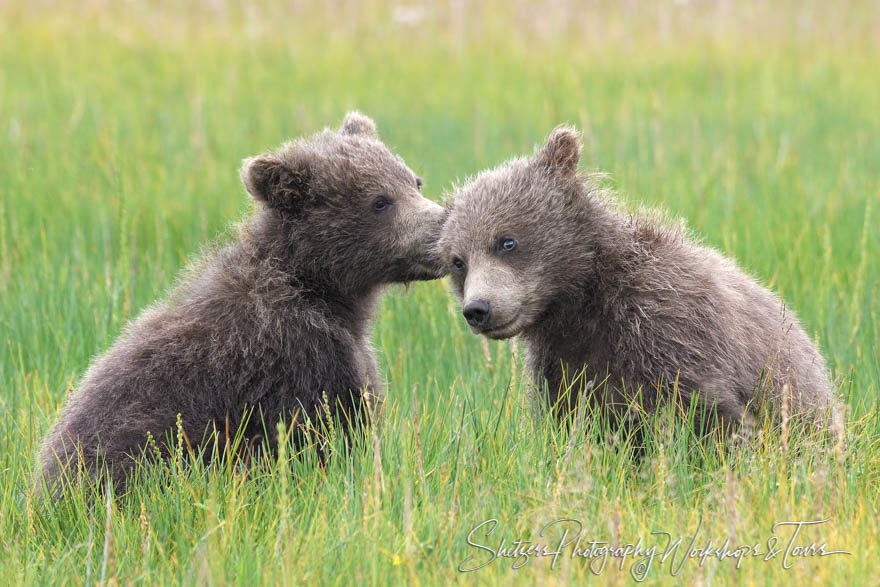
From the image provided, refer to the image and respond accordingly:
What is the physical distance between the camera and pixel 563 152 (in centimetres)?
529

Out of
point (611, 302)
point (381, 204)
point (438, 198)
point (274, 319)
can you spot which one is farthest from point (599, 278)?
point (438, 198)

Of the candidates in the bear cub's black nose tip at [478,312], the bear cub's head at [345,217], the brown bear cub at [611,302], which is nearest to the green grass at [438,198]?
the brown bear cub at [611,302]

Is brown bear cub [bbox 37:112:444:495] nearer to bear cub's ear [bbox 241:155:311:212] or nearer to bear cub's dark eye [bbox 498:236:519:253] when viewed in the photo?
bear cub's ear [bbox 241:155:311:212]

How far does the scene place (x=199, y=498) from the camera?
4418 mm

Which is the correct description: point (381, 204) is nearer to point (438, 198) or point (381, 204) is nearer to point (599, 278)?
point (599, 278)

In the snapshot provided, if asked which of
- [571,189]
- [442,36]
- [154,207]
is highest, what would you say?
[442,36]

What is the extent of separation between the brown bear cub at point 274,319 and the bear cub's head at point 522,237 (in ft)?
1.60

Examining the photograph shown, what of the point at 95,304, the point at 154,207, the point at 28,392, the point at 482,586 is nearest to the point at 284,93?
the point at 154,207

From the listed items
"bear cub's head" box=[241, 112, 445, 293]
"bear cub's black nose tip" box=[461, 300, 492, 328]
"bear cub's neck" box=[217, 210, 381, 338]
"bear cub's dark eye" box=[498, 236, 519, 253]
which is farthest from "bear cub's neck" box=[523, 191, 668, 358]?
"bear cub's neck" box=[217, 210, 381, 338]

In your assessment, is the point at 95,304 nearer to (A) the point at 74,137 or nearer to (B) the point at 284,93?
(A) the point at 74,137

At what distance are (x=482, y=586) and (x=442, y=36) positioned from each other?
43.6ft

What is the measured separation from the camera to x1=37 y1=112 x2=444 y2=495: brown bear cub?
4789mm

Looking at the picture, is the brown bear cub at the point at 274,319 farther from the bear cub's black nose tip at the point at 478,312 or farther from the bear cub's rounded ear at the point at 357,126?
the bear cub's black nose tip at the point at 478,312

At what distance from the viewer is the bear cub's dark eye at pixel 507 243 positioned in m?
5.10
